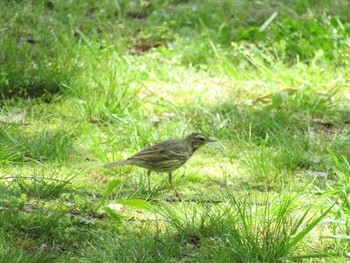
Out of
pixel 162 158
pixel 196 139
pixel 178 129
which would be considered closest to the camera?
pixel 162 158

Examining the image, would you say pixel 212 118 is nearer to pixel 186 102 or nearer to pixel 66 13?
pixel 186 102

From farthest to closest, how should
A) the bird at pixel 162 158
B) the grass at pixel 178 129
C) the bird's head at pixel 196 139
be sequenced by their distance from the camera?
1. the bird's head at pixel 196 139
2. the bird at pixel 162 158
3. the grass at pixel 178 129

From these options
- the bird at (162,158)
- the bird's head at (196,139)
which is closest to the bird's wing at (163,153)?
the bird at (162,158)

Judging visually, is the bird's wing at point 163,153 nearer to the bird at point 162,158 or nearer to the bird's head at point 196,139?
the bird at point 162,158

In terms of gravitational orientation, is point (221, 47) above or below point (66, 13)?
below

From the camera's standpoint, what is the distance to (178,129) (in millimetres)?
7539

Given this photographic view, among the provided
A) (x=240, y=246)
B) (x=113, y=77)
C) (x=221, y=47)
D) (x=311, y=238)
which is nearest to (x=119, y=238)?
(x=240, y=246)

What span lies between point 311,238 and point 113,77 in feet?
11.4

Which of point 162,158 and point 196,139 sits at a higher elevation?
point 162,158

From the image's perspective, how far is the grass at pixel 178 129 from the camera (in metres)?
4.94

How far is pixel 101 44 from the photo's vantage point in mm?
9266

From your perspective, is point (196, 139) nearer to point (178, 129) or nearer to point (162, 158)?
point (162, 158)

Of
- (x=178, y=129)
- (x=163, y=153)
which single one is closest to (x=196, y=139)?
(x=163, y=153)

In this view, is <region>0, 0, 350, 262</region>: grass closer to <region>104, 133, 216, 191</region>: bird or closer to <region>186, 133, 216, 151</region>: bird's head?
<region>104, 133, 216, 191</region>: bird
